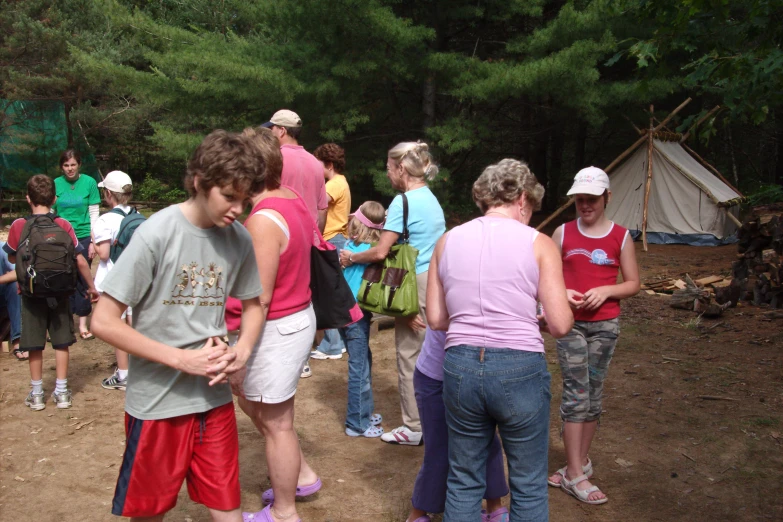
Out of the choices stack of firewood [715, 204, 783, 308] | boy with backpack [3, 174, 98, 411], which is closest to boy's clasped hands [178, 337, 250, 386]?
boy with backpack [3, 174, 98, 411]

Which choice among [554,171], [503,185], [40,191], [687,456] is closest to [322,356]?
[40,191]

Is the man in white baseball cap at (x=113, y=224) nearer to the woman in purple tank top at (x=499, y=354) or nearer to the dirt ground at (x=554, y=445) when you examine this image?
the dirt ground at (x=554, y=445)

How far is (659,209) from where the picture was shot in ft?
47.9

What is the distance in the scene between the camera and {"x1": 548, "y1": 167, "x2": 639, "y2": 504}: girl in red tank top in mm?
3611

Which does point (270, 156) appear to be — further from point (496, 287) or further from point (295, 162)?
point (295, 162)

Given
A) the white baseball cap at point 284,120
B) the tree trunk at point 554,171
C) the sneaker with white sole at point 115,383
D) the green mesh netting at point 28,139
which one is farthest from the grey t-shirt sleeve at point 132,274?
the tree trunk at point 554,171

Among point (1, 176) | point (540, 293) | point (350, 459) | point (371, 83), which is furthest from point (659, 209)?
point (1, 176)

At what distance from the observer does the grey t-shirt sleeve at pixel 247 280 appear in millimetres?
2607

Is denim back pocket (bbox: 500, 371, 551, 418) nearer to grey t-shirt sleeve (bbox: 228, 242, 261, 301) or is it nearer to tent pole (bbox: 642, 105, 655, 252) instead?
grey t-shirt sleeve (bbox: 228, 242, 261, 301)

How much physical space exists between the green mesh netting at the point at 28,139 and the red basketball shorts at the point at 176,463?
16966 millimetres

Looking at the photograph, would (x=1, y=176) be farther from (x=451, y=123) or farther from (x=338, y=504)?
(x=338, y=504)

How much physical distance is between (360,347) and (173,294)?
227cm

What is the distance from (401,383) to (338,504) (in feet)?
3.03

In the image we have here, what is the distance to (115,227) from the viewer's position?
17.8 feet
